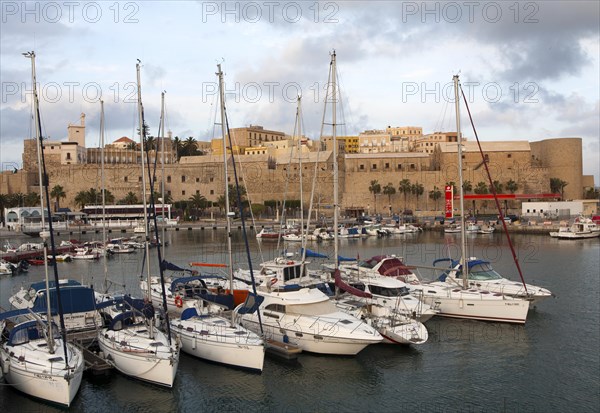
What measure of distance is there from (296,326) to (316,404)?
267cm

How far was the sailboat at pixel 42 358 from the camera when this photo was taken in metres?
11.4

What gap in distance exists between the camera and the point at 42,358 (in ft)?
39.1

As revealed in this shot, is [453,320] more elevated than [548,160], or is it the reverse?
[548,160]

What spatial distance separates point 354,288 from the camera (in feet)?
57.6

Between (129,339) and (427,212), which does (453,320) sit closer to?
(129,339)

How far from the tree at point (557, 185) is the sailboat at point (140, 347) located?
216 feet

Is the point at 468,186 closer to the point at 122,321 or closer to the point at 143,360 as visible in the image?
the point at 122,321

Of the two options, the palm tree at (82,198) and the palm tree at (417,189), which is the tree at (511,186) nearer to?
the palm tree at (417,189)

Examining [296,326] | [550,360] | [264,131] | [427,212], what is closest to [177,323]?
[296,326]

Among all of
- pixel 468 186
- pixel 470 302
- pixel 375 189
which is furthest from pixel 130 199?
pixel 470 302

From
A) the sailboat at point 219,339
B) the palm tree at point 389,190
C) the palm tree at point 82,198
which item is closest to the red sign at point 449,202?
the palm tree at point 389,190

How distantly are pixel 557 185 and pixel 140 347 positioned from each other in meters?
67.1

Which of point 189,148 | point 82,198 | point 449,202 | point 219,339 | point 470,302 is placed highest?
point 189,148

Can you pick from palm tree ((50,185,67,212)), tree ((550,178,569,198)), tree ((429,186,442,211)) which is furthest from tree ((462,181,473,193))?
palm tree ((50,185,67,212))
